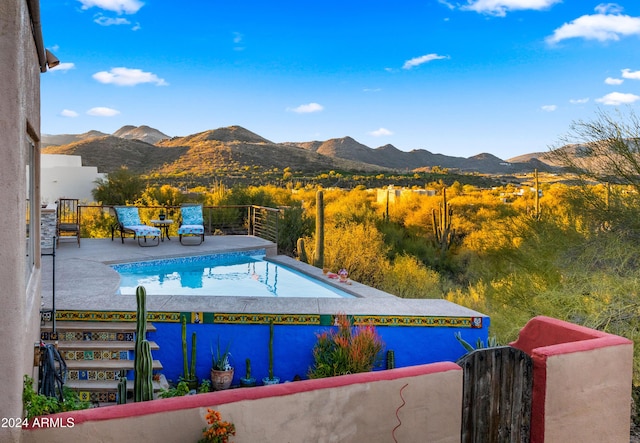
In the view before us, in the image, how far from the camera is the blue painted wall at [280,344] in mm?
6574

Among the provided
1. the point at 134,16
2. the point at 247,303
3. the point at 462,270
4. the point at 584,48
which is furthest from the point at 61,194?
the point at 584,48

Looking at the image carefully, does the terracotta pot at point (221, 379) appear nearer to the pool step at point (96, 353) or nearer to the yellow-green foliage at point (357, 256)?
the pool step at point (96, 353)

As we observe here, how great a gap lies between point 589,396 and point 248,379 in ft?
11.9

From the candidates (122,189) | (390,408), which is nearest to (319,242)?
(390,408)

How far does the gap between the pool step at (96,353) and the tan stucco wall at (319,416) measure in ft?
8.19

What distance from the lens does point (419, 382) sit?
12.9 ft

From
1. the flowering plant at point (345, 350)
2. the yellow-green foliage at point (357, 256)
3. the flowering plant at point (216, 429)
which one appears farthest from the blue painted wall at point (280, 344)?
the yellow-green foliage at point (357, 256)

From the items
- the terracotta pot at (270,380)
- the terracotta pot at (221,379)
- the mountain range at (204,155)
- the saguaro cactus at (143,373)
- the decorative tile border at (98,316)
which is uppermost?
the mountain range at (204,155)

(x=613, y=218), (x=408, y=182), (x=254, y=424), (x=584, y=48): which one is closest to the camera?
(x=254, y=424)

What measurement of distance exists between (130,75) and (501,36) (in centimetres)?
4075

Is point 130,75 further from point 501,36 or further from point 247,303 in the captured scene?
point 247,303

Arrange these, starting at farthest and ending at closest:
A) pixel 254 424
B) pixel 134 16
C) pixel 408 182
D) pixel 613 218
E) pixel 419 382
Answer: pixel 408 182, pixel 134 16, pixel 613 218, pixel 419 382, pixel 254 424

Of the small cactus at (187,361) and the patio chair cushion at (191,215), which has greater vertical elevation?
the patio chair cushion at (191,215)

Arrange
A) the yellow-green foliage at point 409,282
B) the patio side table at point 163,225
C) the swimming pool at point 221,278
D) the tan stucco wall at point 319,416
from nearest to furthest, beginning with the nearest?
the tan stucco wall at point 319,416 < the swimming pool at point 221,278 < the patio side table at point 163,225 < the yellow-green foliage at point 409,282
